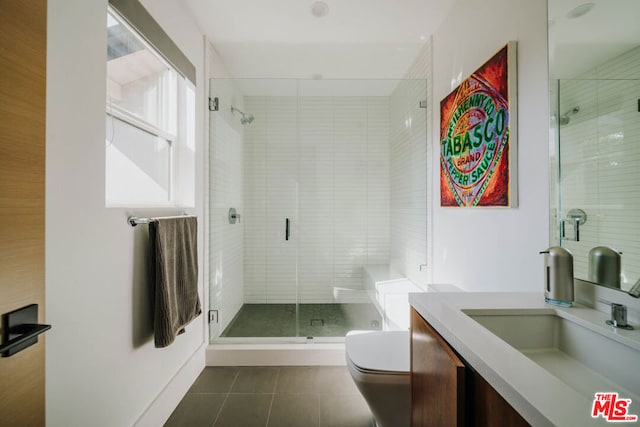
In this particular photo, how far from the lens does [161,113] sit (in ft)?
5.88

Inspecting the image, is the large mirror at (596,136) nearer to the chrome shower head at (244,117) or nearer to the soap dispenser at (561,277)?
the soap dispenser at (561,277)

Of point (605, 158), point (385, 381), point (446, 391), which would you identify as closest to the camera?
point (446, 391)

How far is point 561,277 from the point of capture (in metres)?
0.97

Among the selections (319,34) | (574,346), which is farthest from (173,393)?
(319,34)

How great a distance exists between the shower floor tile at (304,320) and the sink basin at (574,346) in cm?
153

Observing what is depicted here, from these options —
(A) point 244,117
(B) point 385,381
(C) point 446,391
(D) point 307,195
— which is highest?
(A) point 244,117

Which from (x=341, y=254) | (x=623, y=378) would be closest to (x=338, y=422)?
(x=341, y=254)

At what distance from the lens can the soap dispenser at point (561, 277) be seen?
96 centimetres

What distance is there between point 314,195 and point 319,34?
4.15 ft

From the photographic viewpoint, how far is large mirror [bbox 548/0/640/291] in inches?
32.8

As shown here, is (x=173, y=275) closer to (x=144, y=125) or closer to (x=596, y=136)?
(x=144, y=125)

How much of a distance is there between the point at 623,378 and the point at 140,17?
2.25 m

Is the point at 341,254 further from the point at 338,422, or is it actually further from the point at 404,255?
the point at 338,422

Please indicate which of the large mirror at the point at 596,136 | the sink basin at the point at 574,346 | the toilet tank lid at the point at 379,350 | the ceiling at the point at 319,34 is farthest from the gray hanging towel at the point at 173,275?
the large mirror at the point at 596,136
